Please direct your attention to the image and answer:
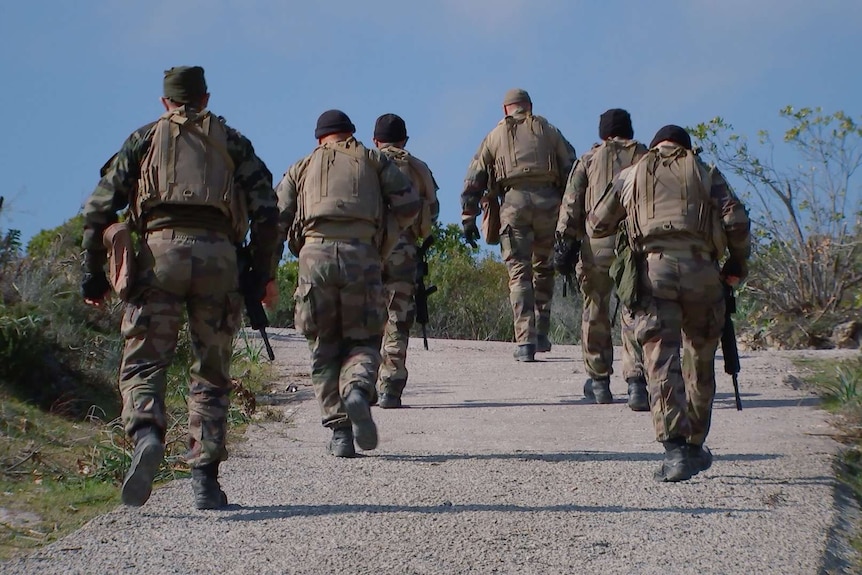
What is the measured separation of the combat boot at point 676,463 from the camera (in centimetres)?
672

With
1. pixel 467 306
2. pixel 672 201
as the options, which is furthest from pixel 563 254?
pixel 467 306

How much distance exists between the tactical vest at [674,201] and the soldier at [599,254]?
2149 mm

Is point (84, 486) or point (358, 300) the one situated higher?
point (358, 300)

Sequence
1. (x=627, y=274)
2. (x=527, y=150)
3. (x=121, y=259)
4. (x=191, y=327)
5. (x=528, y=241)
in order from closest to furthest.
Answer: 1. (x=121, y=259)
2. (x=191, y=327)
3. (x=627, y=274)
4. (x=527, y=150)
5. (x=528, y=241)

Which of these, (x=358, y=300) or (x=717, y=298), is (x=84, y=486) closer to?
(x=358, y=300)

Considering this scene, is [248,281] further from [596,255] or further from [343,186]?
[596,255]

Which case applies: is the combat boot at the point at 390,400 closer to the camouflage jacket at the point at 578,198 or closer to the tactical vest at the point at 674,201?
the camouflage jacket at the point at 578,198

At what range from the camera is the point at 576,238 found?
9336 mm

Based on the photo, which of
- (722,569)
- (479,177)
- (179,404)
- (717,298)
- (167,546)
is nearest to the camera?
(722,569)

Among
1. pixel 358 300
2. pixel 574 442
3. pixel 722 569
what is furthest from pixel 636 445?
pixel 722 569

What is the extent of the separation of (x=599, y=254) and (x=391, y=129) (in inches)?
73.4

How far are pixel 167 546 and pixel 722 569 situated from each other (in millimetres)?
2286

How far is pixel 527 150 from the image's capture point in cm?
1130

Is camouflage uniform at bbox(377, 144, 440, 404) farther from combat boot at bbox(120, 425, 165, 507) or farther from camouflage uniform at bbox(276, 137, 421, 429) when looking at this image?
combat boot at bbox(120, 425, 165, 507)
